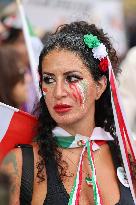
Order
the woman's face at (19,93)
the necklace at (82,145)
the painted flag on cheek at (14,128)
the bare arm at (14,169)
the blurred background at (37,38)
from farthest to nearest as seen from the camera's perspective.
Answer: the woman's face at (19,93), the blurred background at (37,38), the painted flag on cheek at (14,128), the necklace at (82,145), the bare arm at (14,169)

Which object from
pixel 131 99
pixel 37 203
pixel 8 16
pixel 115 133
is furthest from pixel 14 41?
pixel 37 203

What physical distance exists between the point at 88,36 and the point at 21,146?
29.9 inches

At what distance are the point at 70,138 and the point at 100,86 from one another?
360 millimetres

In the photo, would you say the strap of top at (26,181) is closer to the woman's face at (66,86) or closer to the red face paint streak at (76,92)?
the woman's face at (66,86)

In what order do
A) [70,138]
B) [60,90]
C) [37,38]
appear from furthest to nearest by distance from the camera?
[37,38] < [70,138] < [60,90]

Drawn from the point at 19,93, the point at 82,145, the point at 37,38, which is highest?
the point at 37,38

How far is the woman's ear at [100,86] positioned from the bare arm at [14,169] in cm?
61

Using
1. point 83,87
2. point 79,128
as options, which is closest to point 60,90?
point 83,87

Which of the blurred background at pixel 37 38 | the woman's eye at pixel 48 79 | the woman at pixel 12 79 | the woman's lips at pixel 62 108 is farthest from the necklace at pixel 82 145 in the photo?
the woman at pixel 12 79

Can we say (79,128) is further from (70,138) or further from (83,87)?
(83,87)

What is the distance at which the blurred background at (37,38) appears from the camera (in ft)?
17.7

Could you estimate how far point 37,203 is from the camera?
12.2ft

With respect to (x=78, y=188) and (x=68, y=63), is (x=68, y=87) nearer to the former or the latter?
(x=68, y=63)

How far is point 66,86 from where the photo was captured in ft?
12.8
